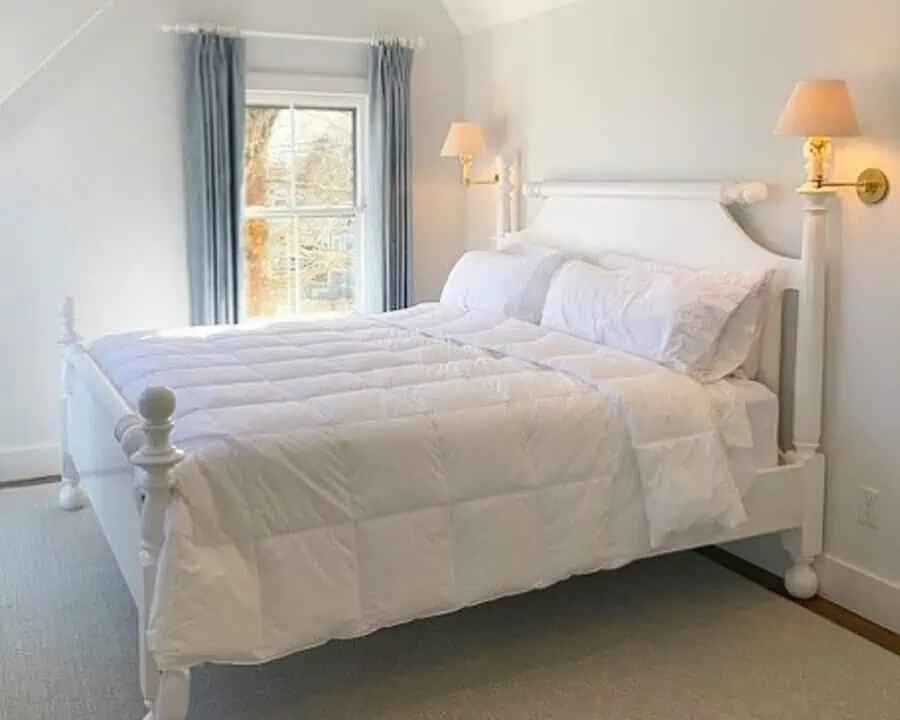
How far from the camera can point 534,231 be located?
4.73 meters

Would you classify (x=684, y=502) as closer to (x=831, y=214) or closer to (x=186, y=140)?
(x=831, y=214)

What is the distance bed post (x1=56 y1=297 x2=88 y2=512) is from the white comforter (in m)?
0.70

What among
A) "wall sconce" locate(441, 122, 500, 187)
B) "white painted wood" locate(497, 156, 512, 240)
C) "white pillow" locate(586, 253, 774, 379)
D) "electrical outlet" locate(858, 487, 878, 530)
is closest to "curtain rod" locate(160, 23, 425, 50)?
"wall sconce" locate(441, 122, 500, 187)

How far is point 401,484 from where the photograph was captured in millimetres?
2602

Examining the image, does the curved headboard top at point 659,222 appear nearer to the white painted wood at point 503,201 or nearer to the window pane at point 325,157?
the white painted wood at point 503,201

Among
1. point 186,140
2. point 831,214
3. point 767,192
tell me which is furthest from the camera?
point 186,140

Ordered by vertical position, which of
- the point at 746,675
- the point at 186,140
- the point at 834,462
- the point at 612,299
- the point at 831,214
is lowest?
the point at 746,675

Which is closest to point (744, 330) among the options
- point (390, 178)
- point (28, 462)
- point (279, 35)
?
point (390, 178)

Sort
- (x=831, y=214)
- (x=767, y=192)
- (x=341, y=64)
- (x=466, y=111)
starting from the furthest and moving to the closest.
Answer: (x=466, y=111), (x=341, y=64), (x=767, y=192), (x=831, y=214)

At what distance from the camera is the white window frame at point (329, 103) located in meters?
4.93

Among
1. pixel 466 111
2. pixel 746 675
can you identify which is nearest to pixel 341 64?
pixel 466 111

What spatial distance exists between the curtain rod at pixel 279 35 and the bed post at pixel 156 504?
113 inches

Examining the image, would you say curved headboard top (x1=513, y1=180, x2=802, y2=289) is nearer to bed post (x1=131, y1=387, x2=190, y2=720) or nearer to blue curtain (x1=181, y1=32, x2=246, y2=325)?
blue curtain (x1=181, y1=32, x2=246, y2=325)

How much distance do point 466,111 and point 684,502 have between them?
10.3ft
